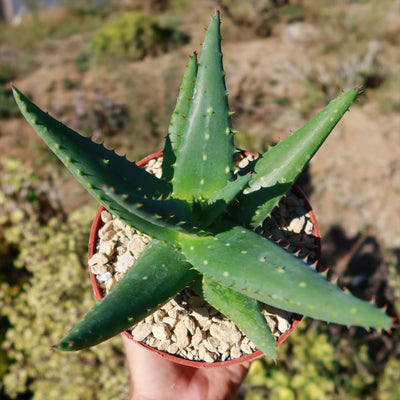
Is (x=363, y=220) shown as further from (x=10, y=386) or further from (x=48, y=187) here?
(x=10, y=386)

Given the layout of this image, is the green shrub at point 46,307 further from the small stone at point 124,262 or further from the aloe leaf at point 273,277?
the aloe leaf at point 273,277

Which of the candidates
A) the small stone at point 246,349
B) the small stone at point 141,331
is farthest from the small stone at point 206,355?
the small stone at point 141,331

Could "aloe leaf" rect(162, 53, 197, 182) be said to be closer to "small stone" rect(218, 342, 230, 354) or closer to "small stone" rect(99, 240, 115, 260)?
"small stone" rect(99, 240, 115, 260)

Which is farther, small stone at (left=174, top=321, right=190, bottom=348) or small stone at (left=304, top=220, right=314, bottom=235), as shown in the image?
small stone at (left=304, top=220, right=314, bottom=235)

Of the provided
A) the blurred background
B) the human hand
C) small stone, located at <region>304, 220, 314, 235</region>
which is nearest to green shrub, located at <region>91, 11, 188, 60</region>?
the blurred background

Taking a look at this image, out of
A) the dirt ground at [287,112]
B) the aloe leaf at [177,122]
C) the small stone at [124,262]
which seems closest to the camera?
the aloe leaf at [177,122]
